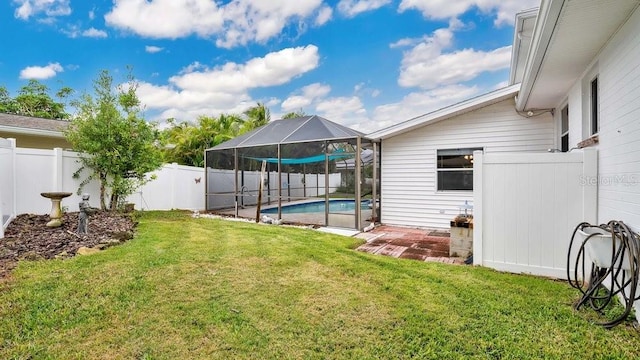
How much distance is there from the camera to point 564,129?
610 centimetres

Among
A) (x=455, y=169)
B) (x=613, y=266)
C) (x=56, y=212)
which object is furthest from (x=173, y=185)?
(x=613, y=266)

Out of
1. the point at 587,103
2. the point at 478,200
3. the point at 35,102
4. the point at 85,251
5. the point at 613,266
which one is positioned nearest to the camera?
the point at 613,266

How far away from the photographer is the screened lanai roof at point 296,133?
28.8ft

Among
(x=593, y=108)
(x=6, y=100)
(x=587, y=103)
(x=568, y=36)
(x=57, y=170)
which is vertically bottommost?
(x=57, y=170)

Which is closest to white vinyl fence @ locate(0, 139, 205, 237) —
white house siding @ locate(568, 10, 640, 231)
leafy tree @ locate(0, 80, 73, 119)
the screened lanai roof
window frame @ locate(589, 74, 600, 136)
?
the screened lanai roof

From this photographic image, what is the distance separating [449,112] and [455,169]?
1450 mm

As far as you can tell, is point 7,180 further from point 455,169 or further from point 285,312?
point 455,169

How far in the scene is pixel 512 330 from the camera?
2680 millimetres

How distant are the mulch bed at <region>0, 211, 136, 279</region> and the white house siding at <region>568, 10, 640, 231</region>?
22.4 feet

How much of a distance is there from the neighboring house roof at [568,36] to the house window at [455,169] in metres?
2.65

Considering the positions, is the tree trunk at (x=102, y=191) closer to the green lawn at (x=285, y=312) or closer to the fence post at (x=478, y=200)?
the green lawn at (x=285, y=312)

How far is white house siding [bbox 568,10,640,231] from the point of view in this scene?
2.80 meters

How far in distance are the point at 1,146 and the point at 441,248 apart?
8.96m

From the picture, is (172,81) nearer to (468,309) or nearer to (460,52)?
(460,52)
